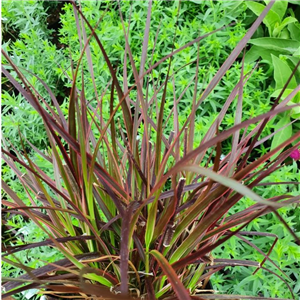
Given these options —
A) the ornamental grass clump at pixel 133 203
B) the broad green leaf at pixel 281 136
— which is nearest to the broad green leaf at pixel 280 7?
the broad green leaf at pixel 281 136

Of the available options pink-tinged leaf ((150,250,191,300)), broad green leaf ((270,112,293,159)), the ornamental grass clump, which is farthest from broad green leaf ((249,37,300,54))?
pink-tinged leaf ((150,250,191,300))

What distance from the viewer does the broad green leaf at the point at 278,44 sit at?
103 centimetres

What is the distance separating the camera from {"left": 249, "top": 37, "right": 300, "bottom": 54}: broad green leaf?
1033 mm

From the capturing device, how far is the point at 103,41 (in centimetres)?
104

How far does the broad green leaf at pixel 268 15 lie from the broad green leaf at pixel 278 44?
6 cm

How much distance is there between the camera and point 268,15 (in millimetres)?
1048

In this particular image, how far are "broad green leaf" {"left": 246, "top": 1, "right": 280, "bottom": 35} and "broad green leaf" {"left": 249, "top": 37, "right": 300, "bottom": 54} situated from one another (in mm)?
55

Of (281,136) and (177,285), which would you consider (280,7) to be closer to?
(281,136)

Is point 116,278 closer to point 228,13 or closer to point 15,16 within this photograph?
point 228,13

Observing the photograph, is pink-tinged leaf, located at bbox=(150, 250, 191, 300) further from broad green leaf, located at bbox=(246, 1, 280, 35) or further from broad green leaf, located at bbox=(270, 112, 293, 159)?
broad green leaf, located at bbox=(246, 1, 280, 35)

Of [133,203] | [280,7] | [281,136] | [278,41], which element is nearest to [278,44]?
[278,41]

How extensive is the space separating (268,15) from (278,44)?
9 centimetres

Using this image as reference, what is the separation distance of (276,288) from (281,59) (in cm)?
65

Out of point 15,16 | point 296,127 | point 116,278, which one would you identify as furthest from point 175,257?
point 15,16
